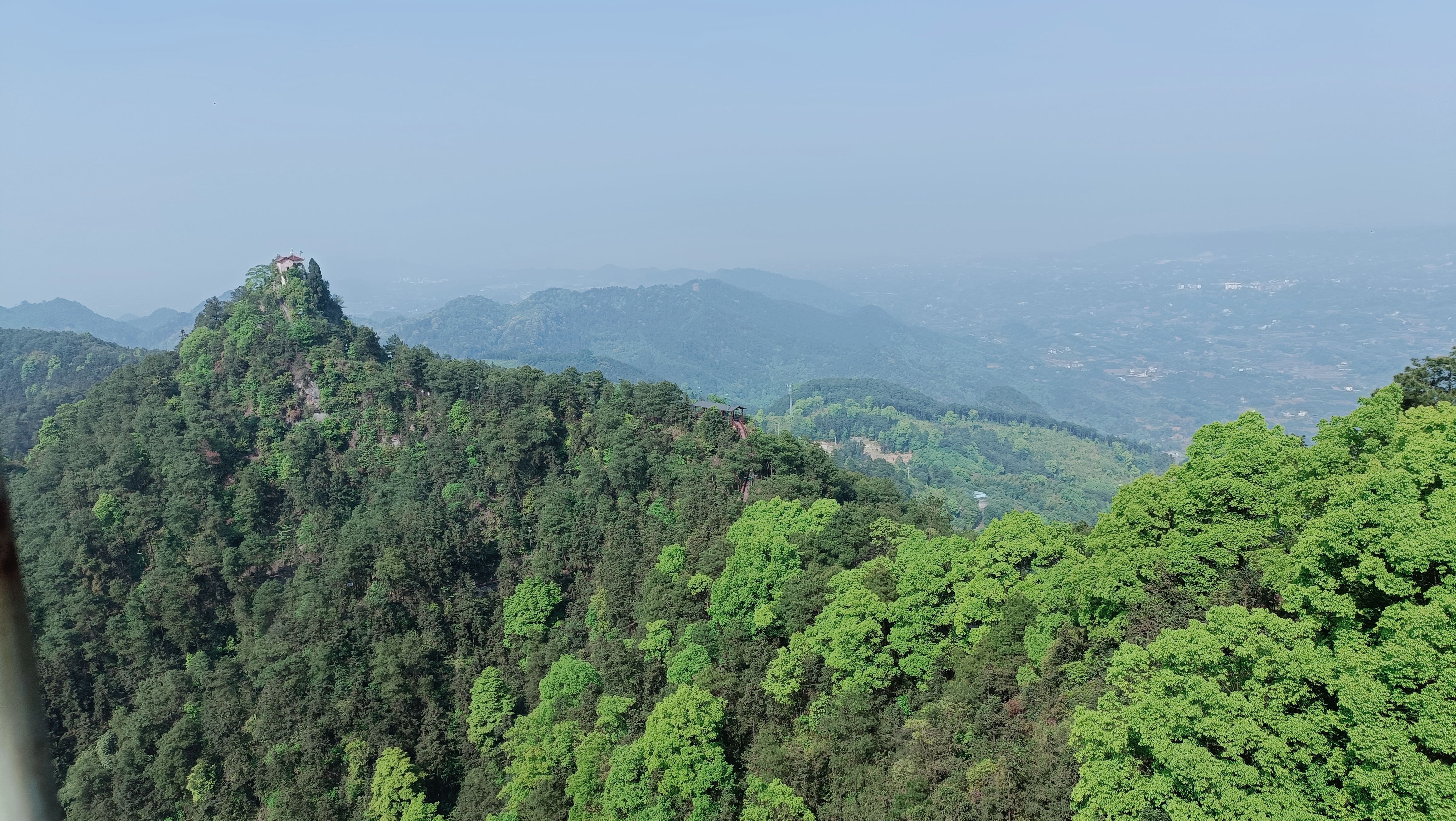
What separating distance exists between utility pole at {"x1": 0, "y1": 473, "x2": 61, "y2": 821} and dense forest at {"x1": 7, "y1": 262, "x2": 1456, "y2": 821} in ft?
51.5

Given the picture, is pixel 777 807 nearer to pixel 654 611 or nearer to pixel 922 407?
pixel 654 611

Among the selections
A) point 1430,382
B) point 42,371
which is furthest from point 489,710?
point 42,371

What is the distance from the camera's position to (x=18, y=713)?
1.80m

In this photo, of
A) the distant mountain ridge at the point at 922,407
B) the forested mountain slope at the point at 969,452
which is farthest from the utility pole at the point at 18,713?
the distant mountain ridge at the point at 922,407

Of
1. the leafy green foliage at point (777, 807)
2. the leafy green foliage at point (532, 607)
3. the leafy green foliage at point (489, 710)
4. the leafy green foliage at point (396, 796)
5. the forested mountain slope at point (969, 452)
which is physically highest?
the leafy green foliage at point (777, 807)

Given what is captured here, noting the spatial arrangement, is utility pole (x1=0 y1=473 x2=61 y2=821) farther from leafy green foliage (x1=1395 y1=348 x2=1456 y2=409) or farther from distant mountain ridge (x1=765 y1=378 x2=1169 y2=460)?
distant mountain ridge (x1=765 y1=378 x2=1169 y2=460)

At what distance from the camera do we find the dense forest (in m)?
13.9

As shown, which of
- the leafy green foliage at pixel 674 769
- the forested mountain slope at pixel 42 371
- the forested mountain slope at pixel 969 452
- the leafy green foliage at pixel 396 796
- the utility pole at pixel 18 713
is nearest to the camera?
the utility pole at pixel 18 713

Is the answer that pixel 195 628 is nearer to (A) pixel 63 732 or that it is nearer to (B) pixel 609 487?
(A) pixel 63 732

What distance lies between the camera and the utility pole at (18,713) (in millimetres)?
1771

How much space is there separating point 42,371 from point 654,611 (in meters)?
92.4

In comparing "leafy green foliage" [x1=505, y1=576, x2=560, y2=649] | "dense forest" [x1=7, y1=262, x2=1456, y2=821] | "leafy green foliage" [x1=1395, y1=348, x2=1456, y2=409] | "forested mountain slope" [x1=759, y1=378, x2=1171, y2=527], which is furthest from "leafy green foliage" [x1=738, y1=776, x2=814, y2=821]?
"forested mountain slope" [x1=759, y1=378, x2=1171, y2=527]

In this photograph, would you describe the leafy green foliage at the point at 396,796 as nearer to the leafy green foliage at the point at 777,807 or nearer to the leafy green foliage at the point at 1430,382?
the leafy green foliage at the point at 777,807

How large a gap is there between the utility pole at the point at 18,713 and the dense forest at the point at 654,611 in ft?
51.5
